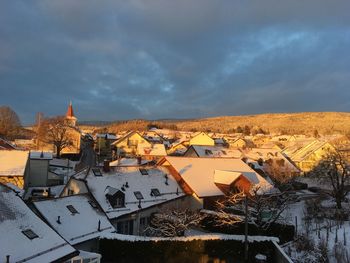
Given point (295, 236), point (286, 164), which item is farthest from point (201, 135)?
point (295, 236)

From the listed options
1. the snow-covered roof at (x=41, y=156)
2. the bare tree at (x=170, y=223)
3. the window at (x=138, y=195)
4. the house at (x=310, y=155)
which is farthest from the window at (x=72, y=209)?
the house at (x=310, y=155)

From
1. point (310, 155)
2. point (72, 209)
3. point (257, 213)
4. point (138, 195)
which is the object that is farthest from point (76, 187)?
point (310, 155)

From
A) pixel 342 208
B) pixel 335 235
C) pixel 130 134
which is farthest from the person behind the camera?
pixel 130 134

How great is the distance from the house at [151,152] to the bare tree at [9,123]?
39299 millimetres

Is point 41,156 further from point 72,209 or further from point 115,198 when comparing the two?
point 72,209

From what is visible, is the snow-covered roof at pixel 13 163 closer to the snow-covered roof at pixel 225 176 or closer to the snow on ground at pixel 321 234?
the snow-covered roof at pixel 225 176

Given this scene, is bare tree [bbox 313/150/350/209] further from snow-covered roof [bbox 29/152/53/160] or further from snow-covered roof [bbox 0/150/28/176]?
snow-covered roof [bbox 29/152/53/160]

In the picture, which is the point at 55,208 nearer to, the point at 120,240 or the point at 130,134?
the point at 120,240

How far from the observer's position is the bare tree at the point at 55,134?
265 feet

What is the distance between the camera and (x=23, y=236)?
690 inches

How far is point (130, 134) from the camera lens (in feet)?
302

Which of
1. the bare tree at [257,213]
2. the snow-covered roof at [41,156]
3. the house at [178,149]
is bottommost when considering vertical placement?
the bare tree at [257,213]

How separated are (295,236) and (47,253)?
1857cm

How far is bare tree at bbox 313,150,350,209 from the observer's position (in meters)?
38.1
